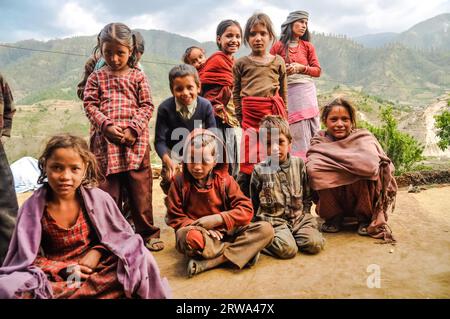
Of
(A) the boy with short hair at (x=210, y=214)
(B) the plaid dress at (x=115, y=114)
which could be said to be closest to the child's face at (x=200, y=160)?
(A) the boy with short hair at (x=210, y=214)

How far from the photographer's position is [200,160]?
9.70 ft

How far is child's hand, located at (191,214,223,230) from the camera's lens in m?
2.92

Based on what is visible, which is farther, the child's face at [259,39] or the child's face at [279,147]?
the child's face at [259,39]

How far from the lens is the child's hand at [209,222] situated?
2918mm

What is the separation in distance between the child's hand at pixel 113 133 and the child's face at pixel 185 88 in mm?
602

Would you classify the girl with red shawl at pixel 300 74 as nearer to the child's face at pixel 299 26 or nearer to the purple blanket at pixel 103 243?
the child's face at pixel 299 26

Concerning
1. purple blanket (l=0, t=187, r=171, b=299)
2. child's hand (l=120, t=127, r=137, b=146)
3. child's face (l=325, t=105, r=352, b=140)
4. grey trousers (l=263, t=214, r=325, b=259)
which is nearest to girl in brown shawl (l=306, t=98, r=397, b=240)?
child's face (l=325, t=105, r=352, b=140)

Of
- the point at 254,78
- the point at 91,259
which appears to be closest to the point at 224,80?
the point at 254,78

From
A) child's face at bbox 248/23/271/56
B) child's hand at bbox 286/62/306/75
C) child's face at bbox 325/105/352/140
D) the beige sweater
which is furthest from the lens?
child's hand at bbox 286/62/306/75

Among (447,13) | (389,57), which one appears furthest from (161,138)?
(447,13)

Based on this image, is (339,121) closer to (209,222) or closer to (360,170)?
(360,170)

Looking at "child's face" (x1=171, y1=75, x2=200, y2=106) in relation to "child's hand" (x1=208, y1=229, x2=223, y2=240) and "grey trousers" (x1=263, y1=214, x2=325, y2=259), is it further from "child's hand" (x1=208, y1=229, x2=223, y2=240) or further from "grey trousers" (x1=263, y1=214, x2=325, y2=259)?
"grey trousers" (x1=263, y1=214, x2=325, y2=259)

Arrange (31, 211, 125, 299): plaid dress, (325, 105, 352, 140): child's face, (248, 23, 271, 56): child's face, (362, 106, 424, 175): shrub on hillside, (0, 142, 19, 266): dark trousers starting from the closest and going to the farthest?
1. (31, 211, 125, 299): plaid dress
2. (0, 142, 19, 266): dark trousers
3. (325, 105, 352, 140): child's face
4. (248, 23, 271, 56): child's face
5. (362, 106, 424, 175): shrub on hillside

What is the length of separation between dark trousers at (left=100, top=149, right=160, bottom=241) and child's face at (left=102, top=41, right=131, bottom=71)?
80cm
